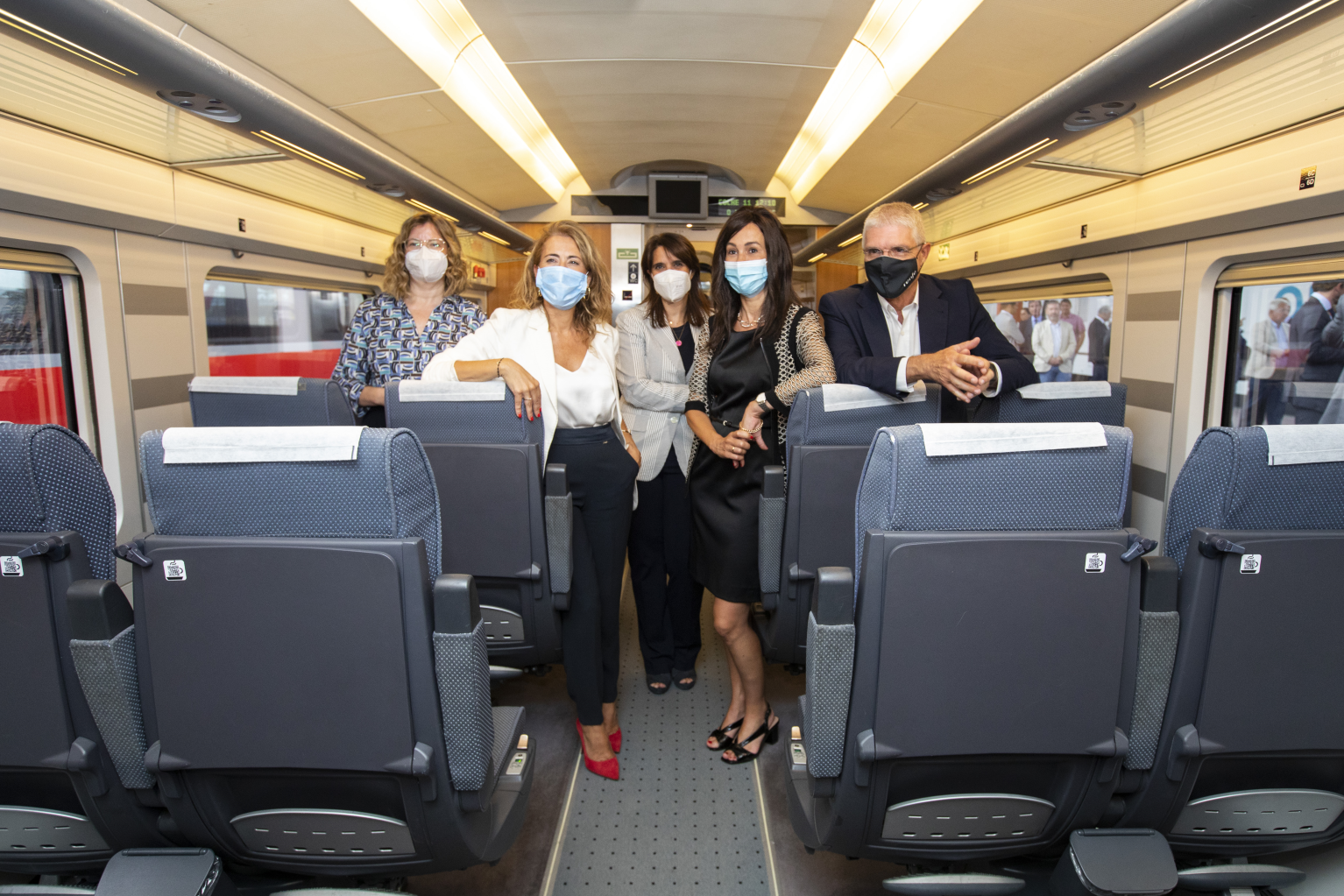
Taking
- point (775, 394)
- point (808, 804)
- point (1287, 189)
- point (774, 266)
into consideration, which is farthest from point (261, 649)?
point (1287, 189)

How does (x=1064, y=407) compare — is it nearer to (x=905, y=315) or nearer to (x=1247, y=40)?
(x=905, y=315)

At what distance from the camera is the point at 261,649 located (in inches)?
49.3

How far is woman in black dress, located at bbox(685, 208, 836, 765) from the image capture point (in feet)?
8.33

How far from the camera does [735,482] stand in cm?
259

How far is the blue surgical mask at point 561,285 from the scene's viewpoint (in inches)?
97.3

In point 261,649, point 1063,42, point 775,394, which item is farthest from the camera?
point 1063,42

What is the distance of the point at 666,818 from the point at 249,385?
87.1 inches

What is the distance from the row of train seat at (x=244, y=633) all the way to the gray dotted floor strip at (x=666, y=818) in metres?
0.94

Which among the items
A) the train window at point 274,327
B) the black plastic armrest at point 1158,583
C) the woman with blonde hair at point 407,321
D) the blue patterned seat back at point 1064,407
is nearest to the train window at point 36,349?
the train window at point 274,327

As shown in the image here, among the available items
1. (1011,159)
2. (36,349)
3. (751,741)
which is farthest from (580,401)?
(36,349)

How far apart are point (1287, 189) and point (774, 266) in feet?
6.15

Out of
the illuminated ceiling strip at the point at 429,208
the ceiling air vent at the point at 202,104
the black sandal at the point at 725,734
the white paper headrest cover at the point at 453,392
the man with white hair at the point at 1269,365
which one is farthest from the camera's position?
the illuminated ceiling strip at the point at 429,208

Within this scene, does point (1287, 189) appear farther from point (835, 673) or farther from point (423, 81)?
point (423, 81)

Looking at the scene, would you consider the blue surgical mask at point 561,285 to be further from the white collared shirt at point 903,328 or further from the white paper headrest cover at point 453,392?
the white collared shirt at point 903,328
